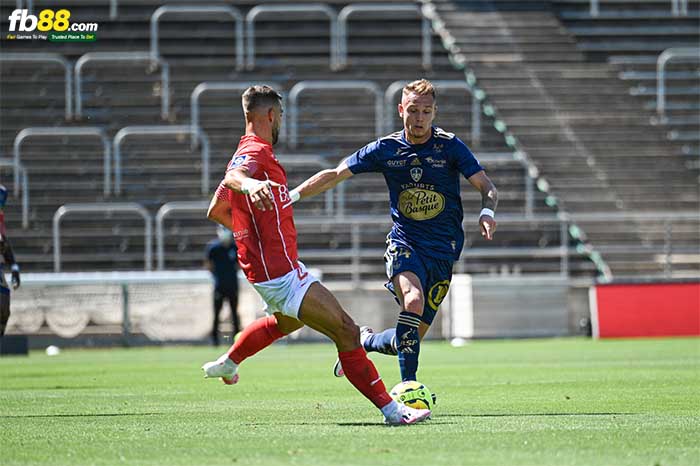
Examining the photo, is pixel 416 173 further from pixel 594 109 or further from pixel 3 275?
pixel 594 109

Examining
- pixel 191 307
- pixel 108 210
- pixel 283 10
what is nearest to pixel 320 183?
pixel 191 307

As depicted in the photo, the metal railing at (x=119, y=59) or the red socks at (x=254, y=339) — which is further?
the metal railing at (x=119, y=59)

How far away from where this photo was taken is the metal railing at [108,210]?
2578cm

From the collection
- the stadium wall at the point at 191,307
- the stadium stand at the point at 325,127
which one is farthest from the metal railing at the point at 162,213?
the stadium wall at the point at 191,307

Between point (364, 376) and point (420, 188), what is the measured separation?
2.09 metres

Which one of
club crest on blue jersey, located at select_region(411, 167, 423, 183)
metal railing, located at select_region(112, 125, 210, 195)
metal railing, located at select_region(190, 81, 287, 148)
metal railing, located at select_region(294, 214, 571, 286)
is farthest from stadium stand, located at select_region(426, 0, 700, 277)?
club crest on blue jersey, located at select_region(411, 167, 423, 183)

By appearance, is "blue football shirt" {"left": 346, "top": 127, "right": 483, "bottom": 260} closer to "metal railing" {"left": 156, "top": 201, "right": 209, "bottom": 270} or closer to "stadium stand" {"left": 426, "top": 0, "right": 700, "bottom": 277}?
"metal railing" {"left": 156, "top": 201, "right": 209, "bottom": 270}

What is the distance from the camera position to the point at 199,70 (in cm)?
3077

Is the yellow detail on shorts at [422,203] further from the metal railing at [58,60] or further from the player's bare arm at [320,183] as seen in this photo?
the metal railing at [58,60]

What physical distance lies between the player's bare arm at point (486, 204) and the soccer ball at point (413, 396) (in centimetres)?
112

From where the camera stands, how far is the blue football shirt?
1034 cm

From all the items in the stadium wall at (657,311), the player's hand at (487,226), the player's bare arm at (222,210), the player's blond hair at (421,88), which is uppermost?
the player's blond hair at (421,88)

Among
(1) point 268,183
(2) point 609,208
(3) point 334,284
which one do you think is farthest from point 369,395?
(2) point 609,208

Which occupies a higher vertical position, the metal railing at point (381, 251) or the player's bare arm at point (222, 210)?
the player's bare arm at point (222, 210)
